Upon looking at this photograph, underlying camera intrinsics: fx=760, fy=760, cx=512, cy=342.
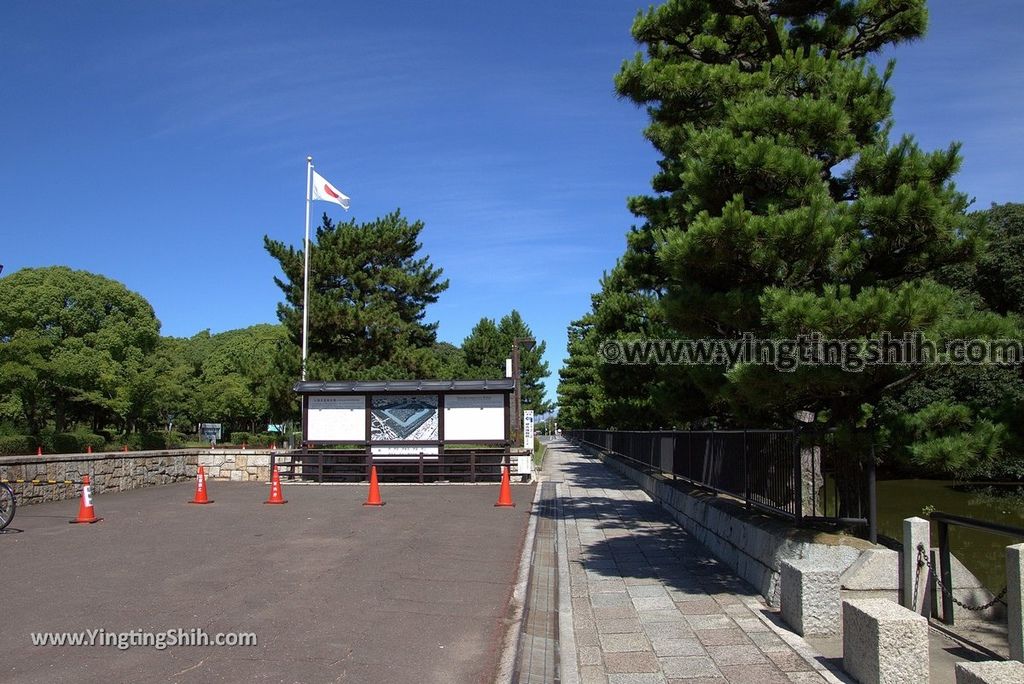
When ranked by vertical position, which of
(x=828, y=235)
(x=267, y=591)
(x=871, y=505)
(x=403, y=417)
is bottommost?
(x=267, y=591)

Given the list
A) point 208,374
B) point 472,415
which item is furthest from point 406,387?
point 208,374

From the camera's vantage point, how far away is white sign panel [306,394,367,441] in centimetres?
2242

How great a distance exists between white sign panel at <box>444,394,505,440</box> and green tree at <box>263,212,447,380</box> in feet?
32.6

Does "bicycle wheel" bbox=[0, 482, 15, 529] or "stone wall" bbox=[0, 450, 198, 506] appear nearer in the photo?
"bicycle wheel" bbox=[0, 482, 15, 529]

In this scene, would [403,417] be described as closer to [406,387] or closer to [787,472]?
[406,387]

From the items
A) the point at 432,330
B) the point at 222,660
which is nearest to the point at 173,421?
the point at 432,330

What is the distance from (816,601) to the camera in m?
6.26

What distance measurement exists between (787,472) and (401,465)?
15191 millimetres

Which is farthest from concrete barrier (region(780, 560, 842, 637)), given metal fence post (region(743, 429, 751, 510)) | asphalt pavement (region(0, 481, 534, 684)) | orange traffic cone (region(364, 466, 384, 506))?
orange traffic cone (region(364, 466, 384, 506))

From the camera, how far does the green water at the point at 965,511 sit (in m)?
12.2

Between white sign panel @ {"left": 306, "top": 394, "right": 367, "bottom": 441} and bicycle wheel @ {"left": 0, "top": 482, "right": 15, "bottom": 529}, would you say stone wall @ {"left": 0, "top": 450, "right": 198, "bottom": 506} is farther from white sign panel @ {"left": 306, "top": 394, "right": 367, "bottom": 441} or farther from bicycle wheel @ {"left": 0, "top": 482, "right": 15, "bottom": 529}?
white sign panel @ {"left": 306, "top": 394, "right": 367, "bottom": 441}

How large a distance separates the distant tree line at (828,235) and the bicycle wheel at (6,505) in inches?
402

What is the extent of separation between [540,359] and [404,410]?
45.2 m

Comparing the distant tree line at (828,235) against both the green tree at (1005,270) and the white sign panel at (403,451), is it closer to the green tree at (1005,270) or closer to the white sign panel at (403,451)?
the white sign panel at (403,451)
